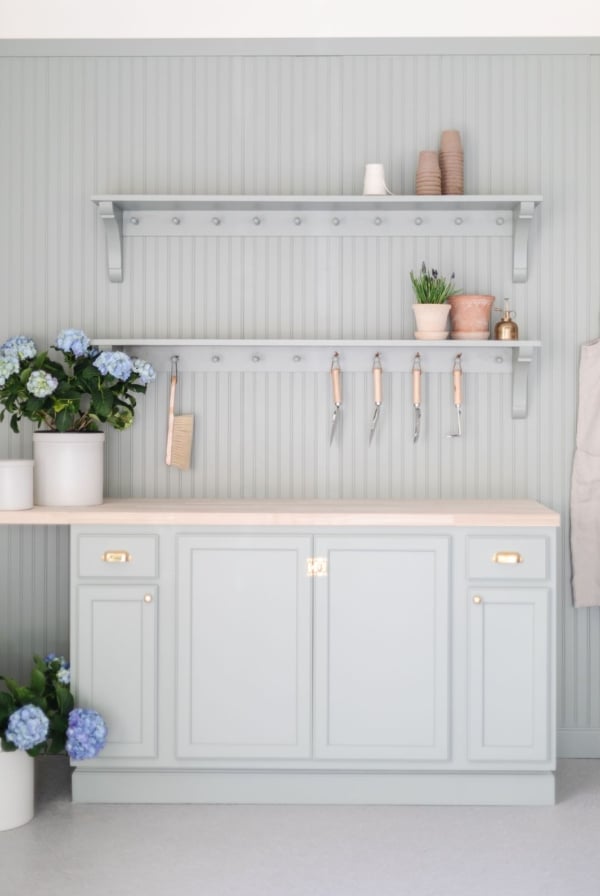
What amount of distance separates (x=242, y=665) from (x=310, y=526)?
0.46m

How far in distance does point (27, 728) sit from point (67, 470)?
2.62ft

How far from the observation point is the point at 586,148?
3.42 meters

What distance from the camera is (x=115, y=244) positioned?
3.38 metres

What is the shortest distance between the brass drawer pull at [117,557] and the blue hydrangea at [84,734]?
44 cm

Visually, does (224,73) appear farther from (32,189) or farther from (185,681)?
(185,681)

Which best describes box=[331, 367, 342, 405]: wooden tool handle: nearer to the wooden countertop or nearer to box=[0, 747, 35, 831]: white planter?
the wooden countertop

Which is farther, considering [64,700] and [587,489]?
[587,489]

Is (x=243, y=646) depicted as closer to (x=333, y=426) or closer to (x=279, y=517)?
(x=279, y=517)

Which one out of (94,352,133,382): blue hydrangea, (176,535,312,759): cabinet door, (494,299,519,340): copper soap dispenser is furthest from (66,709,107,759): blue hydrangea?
(494,299,519,340): copper soap dispenser

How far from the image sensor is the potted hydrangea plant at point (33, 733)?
110 inches

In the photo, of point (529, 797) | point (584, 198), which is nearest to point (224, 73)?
point (584, 198)
